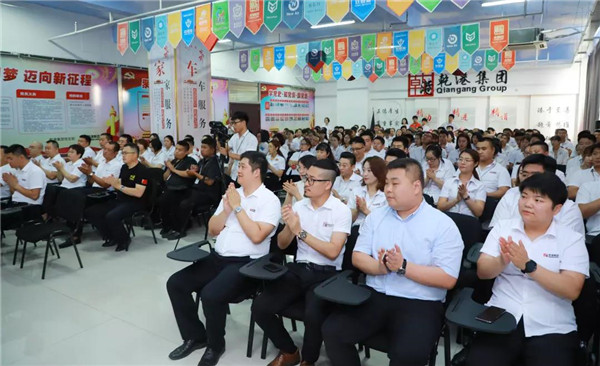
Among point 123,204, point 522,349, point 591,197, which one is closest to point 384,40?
point 123,204

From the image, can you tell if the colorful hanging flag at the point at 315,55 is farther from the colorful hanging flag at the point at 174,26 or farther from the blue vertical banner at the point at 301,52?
the colorful hanging flag at the point at 174,26

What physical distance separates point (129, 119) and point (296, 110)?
27.2ft

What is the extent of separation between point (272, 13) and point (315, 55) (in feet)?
13.3

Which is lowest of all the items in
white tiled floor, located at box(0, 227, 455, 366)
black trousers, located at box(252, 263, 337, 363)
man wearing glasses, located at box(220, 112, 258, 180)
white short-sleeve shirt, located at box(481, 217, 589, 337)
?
white tiled floor, located at box(0, 227, 455, 366)

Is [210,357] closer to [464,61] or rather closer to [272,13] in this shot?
[272,13]

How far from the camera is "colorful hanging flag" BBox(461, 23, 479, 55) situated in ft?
25.3

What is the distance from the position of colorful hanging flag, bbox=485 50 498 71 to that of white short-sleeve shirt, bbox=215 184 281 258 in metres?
10.1

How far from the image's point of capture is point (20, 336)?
290cm

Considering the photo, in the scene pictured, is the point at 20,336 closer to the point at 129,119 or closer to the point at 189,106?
the point at 189,106

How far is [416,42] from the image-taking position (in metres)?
8.29

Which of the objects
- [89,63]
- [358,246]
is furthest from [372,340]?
[89,63]

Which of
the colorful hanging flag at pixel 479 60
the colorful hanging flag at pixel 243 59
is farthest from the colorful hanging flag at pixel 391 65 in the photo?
the colorful hanging flag at pixel 243 59

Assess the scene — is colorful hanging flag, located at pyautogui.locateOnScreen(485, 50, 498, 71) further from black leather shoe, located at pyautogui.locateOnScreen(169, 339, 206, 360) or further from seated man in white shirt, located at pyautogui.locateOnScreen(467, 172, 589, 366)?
black leather shoe, located at pyautogui.locateOnScreen(169, 339, 206, 360)

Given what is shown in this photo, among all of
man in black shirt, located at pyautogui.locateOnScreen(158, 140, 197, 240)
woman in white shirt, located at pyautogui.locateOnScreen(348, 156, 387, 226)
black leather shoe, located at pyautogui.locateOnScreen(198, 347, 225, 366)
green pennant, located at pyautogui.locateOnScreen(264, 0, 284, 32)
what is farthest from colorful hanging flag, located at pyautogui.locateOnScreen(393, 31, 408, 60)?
black leather shoe, located at pyautogui.locateOnScreen(198, 347, 225, 366)
